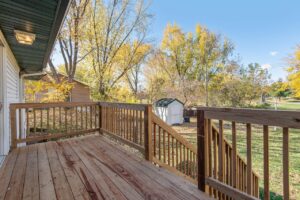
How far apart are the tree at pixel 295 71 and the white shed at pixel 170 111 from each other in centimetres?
751

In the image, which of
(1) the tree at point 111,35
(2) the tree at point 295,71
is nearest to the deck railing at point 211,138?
(1) the tree at point 111,35

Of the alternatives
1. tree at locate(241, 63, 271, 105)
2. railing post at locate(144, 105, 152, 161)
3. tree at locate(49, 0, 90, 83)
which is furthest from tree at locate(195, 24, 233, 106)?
railing post at locate(144, 105, 152, 161)

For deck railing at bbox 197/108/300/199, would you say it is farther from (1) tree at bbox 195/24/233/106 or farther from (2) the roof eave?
(1) tree at bbox 195/24/233/106

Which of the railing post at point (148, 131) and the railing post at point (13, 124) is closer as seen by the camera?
the railing post at point (148, 131)

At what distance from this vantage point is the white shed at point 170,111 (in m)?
13.7

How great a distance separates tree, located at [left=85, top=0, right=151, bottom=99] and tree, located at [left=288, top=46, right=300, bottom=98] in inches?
402

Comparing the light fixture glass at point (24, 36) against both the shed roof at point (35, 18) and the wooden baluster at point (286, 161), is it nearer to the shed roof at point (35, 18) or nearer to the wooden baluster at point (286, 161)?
the shed roof at point (35, 18)

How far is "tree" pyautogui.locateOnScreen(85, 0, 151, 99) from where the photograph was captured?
11.3 metres

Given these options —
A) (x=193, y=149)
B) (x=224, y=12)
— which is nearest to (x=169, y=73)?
(x=224, y=12)

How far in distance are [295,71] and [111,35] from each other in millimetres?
12538

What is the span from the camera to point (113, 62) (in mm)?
12312

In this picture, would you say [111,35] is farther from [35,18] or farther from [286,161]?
[286,161]

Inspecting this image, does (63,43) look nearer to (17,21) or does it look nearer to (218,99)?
(17,21)

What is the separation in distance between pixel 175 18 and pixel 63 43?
12.4 metres
